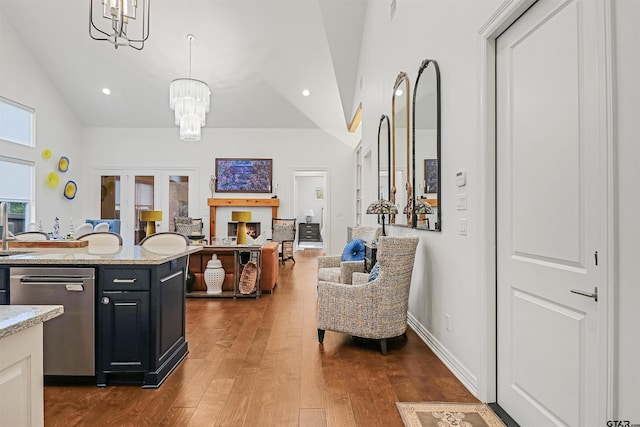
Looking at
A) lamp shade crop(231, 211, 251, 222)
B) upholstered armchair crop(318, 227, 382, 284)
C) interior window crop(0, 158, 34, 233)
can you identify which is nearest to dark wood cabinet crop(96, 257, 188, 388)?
upholstered armchair crop(318, 227, 382, 284)

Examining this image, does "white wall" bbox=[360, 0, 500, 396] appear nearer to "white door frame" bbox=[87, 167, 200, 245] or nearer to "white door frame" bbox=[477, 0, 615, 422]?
"white door frame" bbox=[477, 0, 615, 422]

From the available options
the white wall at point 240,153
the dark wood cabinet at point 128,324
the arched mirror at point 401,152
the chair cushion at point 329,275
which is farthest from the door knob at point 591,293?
the white wall at point 240,153

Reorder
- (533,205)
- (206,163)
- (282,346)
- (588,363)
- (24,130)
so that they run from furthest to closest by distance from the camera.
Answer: (206,163), (24,130), (282,346), (533,205), (588,363)

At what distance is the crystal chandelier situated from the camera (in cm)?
571

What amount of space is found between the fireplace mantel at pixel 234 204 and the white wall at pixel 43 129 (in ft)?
10.6

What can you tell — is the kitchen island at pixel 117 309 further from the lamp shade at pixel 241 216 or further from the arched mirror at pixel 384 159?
the arched mirror at pixel 384 159

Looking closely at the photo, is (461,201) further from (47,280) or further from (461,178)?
(47,280)

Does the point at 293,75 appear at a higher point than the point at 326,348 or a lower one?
higher

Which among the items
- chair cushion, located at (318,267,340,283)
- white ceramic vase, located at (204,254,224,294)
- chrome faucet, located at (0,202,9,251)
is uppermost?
chrome faucet, located at (0,202,9,251)

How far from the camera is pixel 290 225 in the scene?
8.56 m

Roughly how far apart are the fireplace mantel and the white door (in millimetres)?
7600

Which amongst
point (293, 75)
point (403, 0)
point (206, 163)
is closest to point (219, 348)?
point (403, 0)

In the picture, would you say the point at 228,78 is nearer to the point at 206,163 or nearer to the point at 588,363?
the point at 206,163

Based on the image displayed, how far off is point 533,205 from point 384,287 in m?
1.37
